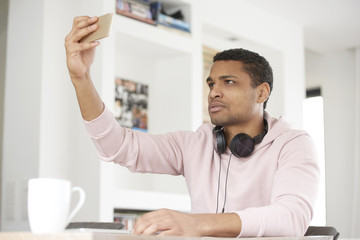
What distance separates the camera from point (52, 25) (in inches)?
142

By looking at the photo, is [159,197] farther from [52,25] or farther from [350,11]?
[350,11]

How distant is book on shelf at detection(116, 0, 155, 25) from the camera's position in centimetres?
380

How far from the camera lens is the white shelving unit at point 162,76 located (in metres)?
3.91

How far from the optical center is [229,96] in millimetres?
1999

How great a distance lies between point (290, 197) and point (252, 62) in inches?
30.7

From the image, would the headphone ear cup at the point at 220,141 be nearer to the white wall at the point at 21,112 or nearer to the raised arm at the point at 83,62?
the raised arm at the point at 83,62

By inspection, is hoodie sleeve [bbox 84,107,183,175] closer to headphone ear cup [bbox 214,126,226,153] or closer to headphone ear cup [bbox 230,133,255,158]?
headphone ear cup [bbox 214,126,226,153]

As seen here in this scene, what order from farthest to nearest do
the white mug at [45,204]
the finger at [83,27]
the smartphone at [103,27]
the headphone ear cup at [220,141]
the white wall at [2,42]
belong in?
the white wall at [2,42] < the headphone ear cup at [220,141] < the finger at [83,27] < the smartphone at [103,27] < the white mug at [45,204]

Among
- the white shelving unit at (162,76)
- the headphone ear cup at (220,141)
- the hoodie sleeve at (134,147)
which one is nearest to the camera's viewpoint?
the hoodie sleeve at (134,147)

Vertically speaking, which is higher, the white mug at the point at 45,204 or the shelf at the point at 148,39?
the shelf at the point at 148,39

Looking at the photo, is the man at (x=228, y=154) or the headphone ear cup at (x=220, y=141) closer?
the man at (x=228, y=154)

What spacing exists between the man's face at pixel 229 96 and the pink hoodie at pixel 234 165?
65 millimetres

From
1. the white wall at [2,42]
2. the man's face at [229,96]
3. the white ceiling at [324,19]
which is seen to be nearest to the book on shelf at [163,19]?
the white ceiling at [324,19]

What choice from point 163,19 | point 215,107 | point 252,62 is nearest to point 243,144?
point 215,107
